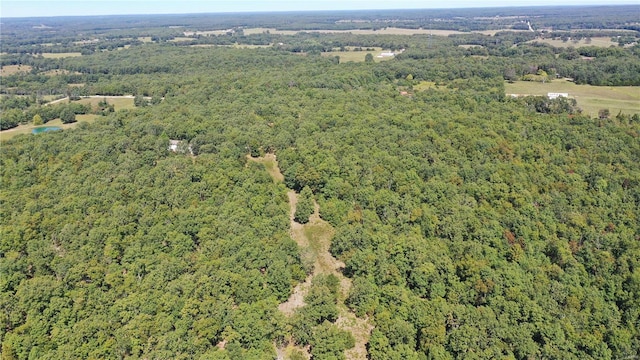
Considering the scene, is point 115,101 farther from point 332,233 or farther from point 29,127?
point 332,233

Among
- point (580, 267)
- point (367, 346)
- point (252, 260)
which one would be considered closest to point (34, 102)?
point (252, 260)

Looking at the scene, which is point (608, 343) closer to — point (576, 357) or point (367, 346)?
point (576, 357)

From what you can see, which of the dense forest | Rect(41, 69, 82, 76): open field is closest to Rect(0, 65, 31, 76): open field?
Rect(41, 69, 82, 76): open field

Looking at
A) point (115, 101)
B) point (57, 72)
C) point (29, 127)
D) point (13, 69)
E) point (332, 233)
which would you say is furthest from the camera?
point (13, 69)

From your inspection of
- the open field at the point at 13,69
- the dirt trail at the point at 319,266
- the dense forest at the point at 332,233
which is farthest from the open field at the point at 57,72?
the dirt trail at the point at 319,266

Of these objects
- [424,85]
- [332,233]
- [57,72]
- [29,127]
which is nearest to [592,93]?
[424,85]
